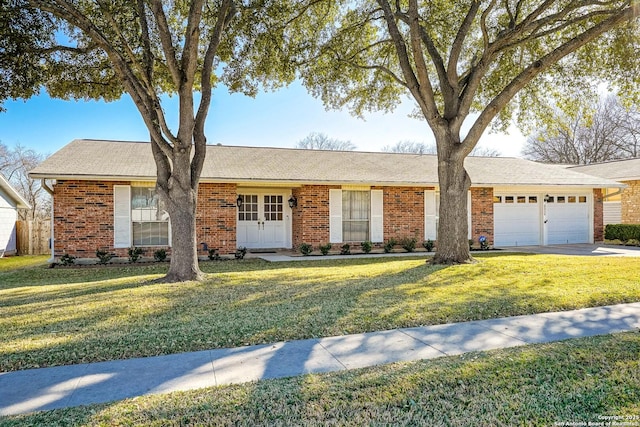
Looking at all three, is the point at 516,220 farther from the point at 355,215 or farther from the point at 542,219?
the point at 355,215

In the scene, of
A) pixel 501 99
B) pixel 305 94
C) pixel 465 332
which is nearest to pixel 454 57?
pixel 501 99

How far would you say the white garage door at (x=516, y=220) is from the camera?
16141 mm

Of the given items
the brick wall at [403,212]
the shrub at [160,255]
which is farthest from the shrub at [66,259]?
the brick wall at [403,212]

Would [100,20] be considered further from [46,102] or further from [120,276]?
[46,102]

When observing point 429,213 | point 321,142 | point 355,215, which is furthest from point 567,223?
point 321,142

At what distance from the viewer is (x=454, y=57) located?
10.4 metres

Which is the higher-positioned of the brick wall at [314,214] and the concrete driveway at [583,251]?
the brick wall at [314,214]

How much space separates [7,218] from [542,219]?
2197 cm

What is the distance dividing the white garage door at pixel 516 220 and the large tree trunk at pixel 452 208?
21.3 ft

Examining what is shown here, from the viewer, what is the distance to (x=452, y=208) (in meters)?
10.3

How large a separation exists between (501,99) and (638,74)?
16.1 ft

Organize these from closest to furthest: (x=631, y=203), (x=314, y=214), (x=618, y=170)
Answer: (x=314, y=214) → (x=631, y=203) → (x=618, y=170)

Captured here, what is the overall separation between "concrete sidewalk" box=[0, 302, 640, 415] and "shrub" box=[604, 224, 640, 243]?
13.9 metres

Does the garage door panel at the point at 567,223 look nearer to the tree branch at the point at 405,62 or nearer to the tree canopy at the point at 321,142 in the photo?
the tree branch at the point at 405,62
